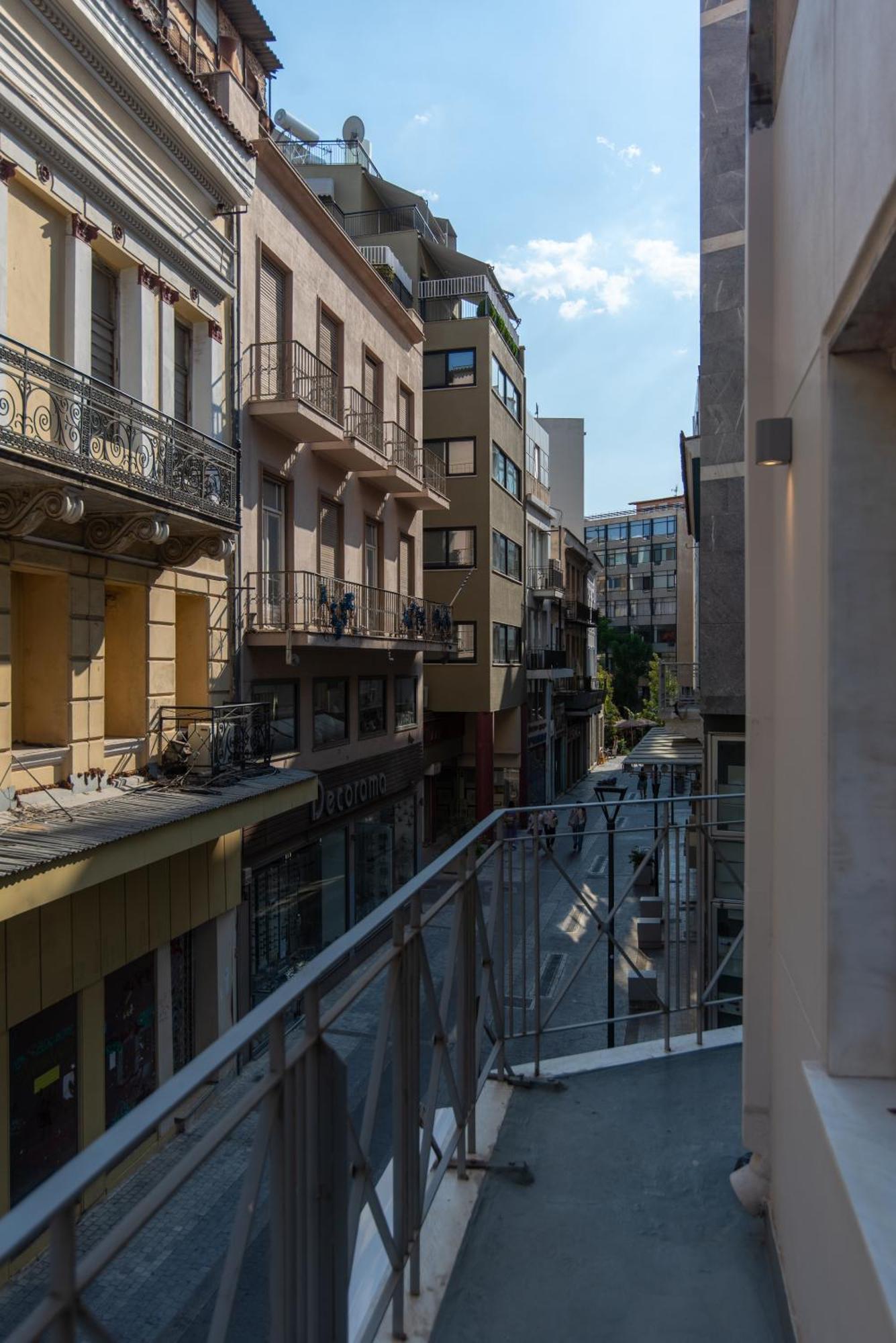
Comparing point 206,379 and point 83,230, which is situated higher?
point 83,230

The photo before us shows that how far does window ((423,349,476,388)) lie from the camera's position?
2895cm

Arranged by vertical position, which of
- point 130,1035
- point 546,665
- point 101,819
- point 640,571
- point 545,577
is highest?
point 640,571

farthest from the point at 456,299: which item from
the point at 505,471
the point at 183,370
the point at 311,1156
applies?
the point at 311,1156

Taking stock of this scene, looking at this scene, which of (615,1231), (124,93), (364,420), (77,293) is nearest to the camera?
(615,1231)

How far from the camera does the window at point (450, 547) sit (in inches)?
1148

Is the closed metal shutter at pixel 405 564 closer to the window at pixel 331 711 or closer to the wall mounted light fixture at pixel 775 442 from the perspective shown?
the window at pixel 331 711

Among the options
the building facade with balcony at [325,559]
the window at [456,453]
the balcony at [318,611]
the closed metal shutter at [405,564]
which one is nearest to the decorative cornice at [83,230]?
the building facade with balcony at [325,559]

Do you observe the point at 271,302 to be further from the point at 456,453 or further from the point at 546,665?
the point at 546,665

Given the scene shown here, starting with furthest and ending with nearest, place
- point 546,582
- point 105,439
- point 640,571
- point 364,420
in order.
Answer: point 640,571 < point 546,582 < point 364,420 < point 105,439

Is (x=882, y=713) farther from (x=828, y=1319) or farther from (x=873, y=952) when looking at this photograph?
(x=828, y=1319)

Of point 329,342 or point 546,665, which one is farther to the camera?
point 546,665

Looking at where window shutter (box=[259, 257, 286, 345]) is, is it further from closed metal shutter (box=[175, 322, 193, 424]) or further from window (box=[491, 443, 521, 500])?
window (box=[491, 443, 521, 500])

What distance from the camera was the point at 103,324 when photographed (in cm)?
1158

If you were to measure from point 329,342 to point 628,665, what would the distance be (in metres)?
50.8
